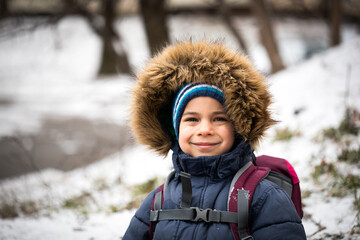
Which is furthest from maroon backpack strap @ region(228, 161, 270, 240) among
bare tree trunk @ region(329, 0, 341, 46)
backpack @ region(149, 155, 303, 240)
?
bare tree trunk @ region(329, 0, 341, 46)

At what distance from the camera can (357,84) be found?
5113 mm

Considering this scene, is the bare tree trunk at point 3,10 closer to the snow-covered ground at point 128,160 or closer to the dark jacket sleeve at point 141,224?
the snow-covered ground at point 128,160

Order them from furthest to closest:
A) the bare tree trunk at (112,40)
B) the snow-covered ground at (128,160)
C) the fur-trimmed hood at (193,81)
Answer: the bare tree trunk at (112,40) < the snow-covered ground at (128,160) < the fur-trimmed hood at (193,81)

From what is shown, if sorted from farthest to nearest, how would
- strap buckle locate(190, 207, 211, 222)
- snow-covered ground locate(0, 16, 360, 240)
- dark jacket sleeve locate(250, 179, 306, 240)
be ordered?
snow-covered ground locate(0, 16, 360, 240) → strap buckle locate(190, 207, 211, 222) → dark jacket sleeve locate(250, 179, 306, 240)

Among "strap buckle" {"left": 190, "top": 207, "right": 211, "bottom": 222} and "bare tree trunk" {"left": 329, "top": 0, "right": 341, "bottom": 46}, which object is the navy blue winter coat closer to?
"strap buckle" {"left": 190, "top": 207, "right": 211, "bottom": 222}

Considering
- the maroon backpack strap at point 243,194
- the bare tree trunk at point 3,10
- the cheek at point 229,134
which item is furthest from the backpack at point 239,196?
the bare tree trunk at point 3,10

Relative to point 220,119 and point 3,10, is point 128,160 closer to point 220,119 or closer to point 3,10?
point 220,119

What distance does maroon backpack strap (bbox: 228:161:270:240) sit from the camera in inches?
65.1

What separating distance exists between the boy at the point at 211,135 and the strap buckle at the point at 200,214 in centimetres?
4

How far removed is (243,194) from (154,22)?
21.3 feet

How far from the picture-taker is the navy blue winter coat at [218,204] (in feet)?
5.35

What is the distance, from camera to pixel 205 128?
181cm

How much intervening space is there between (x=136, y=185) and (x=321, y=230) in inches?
96.2

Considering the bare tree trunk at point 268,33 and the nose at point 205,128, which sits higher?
the bare tree trunk at point 268,33
